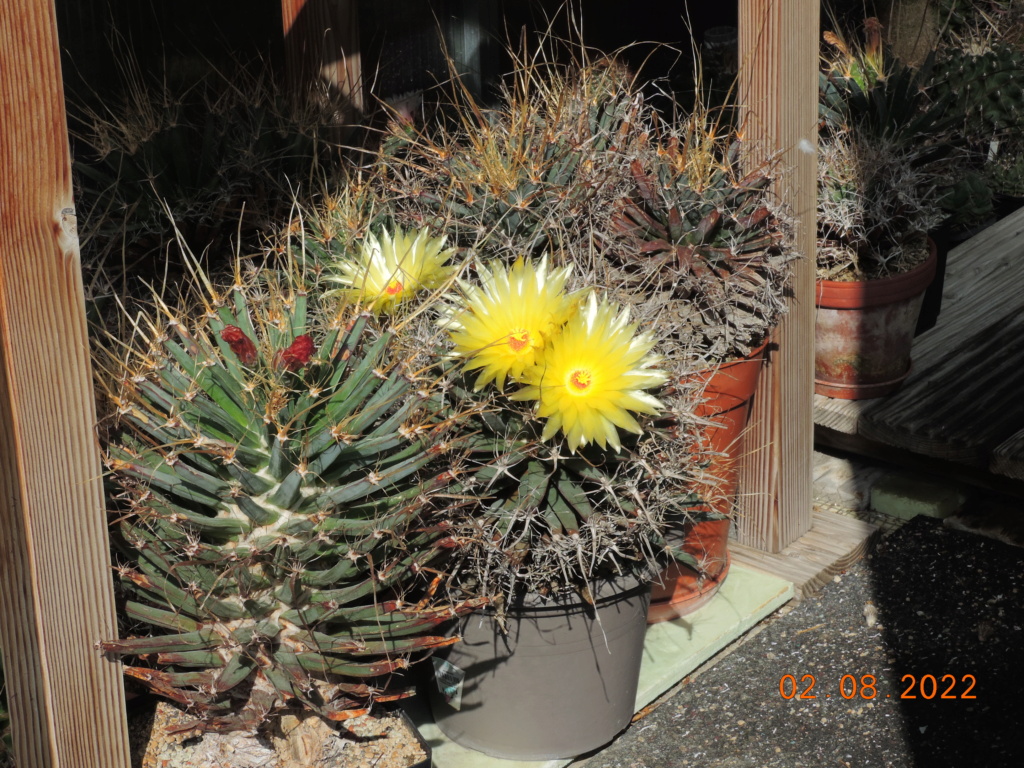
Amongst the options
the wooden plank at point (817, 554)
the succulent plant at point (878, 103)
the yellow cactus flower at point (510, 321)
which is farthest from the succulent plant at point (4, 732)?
the succulent plant at point (878, 103)

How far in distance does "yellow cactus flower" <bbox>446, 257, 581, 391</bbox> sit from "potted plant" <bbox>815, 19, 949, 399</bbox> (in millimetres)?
1715

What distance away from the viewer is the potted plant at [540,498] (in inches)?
90.3

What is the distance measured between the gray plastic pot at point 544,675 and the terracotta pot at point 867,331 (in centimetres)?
158

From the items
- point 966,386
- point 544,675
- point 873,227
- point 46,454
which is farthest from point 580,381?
point 966,386

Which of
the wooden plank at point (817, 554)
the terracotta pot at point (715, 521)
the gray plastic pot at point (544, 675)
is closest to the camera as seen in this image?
the gray plastic pot at point (544, 675)

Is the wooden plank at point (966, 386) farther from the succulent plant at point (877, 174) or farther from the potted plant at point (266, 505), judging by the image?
the potted plant at point (266, 505)

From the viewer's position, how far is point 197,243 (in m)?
3.24

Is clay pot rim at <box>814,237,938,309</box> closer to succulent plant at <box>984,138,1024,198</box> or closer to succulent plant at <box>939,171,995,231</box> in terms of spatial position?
succulent plant at <box>939,171,995,231</box>

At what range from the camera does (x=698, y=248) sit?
300 centimetres

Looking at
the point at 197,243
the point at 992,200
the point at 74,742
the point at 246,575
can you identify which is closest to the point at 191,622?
the point at 246,575

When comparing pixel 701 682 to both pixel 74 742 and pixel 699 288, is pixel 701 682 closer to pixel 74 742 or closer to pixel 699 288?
pixel 699 288

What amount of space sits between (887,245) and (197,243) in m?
2.30

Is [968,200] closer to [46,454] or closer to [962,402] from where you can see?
[962,402]

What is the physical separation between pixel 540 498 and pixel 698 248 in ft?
3.10
